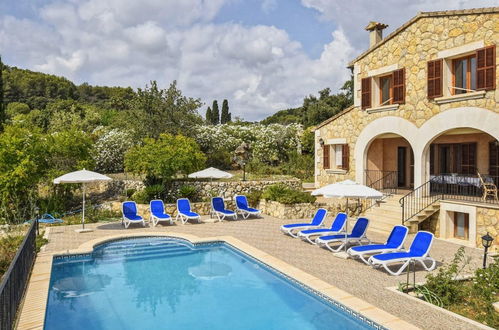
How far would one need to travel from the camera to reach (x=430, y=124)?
14.7 meters

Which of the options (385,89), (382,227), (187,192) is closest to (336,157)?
(385,89)

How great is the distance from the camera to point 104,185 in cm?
2433

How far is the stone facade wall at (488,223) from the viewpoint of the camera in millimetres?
11852

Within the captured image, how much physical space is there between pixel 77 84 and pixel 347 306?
306 feet

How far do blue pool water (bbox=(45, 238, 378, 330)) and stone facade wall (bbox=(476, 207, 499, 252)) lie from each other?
705 cm

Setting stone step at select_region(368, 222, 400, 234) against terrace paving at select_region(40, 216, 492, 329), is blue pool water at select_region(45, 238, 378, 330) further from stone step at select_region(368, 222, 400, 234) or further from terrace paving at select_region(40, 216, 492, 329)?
stone step at select_region(368, 222, 400, 234)

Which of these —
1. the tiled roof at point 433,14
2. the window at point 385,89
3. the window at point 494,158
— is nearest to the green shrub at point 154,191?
the window at point 385,89

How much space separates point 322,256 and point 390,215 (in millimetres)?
5096

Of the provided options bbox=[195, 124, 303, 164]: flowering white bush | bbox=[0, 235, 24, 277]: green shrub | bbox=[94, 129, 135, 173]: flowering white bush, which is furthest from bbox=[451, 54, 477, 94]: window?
bbox=[94, 129, 135, 173]: flowering white bush

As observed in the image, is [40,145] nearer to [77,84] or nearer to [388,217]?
[388,217]

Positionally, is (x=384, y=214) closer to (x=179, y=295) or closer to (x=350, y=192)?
(x=350, y=192)

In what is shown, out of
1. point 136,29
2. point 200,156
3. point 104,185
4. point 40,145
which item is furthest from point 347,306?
point 104,185

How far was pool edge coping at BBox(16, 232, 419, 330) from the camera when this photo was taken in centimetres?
649

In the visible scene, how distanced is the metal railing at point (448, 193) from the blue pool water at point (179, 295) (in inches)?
267
